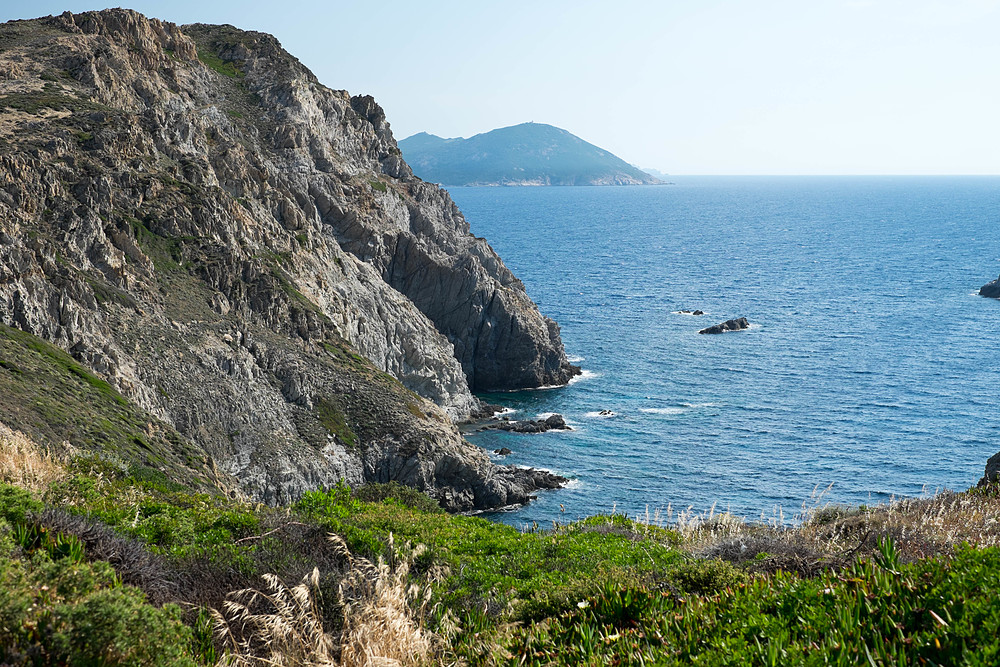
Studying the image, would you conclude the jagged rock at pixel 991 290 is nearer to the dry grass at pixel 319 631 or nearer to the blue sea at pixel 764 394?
the blue sea at pixel 764 394

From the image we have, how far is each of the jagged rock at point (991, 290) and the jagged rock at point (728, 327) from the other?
46.7 m

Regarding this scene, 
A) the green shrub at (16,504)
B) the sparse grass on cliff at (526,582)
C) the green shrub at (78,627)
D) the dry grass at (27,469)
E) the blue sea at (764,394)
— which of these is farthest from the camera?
the blue sea at (764,394)

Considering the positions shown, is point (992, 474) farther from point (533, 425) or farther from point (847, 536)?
point (533, 425)

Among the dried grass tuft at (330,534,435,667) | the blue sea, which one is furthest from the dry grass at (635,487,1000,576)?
the blue sea

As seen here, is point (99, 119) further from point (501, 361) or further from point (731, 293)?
point (731, 293)

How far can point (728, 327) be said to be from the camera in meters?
102

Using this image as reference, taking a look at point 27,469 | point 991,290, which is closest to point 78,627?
point 27,469

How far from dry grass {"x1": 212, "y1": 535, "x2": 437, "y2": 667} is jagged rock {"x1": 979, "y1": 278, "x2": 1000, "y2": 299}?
134 m

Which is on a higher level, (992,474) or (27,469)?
(27,469)

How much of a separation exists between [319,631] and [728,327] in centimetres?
9772

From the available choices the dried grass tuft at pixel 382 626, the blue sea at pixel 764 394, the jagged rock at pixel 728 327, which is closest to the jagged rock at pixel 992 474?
the blue sea at pixel 764 394

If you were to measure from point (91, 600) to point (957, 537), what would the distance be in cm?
1304

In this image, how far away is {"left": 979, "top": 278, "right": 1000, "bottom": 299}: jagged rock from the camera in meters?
120

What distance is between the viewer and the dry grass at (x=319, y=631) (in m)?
9.05
